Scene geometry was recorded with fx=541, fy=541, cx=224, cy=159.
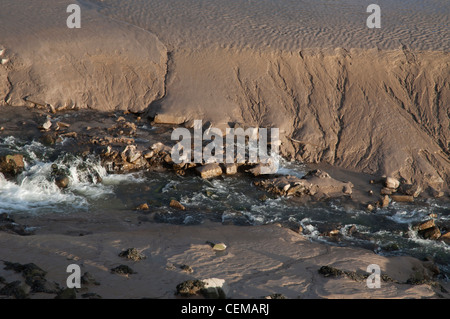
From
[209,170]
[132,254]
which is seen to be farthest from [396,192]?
[132,254]

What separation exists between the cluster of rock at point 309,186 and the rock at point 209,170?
2.44ft

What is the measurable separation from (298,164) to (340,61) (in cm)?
285

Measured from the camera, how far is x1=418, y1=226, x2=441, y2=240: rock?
8.86 m

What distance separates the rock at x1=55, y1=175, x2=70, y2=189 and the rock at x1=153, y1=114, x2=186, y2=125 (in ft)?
8.45

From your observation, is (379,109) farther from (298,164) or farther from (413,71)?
(298,164)

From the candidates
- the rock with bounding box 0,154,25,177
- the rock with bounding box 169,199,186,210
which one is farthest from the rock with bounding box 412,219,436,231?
the rock with bounding box 0,154,25,177

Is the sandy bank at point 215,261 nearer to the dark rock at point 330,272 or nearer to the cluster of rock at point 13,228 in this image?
the dark rock at point 330,272

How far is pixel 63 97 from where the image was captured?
1136 cm

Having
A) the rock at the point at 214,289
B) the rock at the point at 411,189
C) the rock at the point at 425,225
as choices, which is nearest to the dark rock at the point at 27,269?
the rock at the point at 214,289

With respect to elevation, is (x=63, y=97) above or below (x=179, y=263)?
above

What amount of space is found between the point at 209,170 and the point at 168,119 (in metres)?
1.84

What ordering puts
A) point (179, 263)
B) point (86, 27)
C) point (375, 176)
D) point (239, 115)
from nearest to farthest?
point (179, 263), point (375, 176), point (239, 115), point (86, 27)
